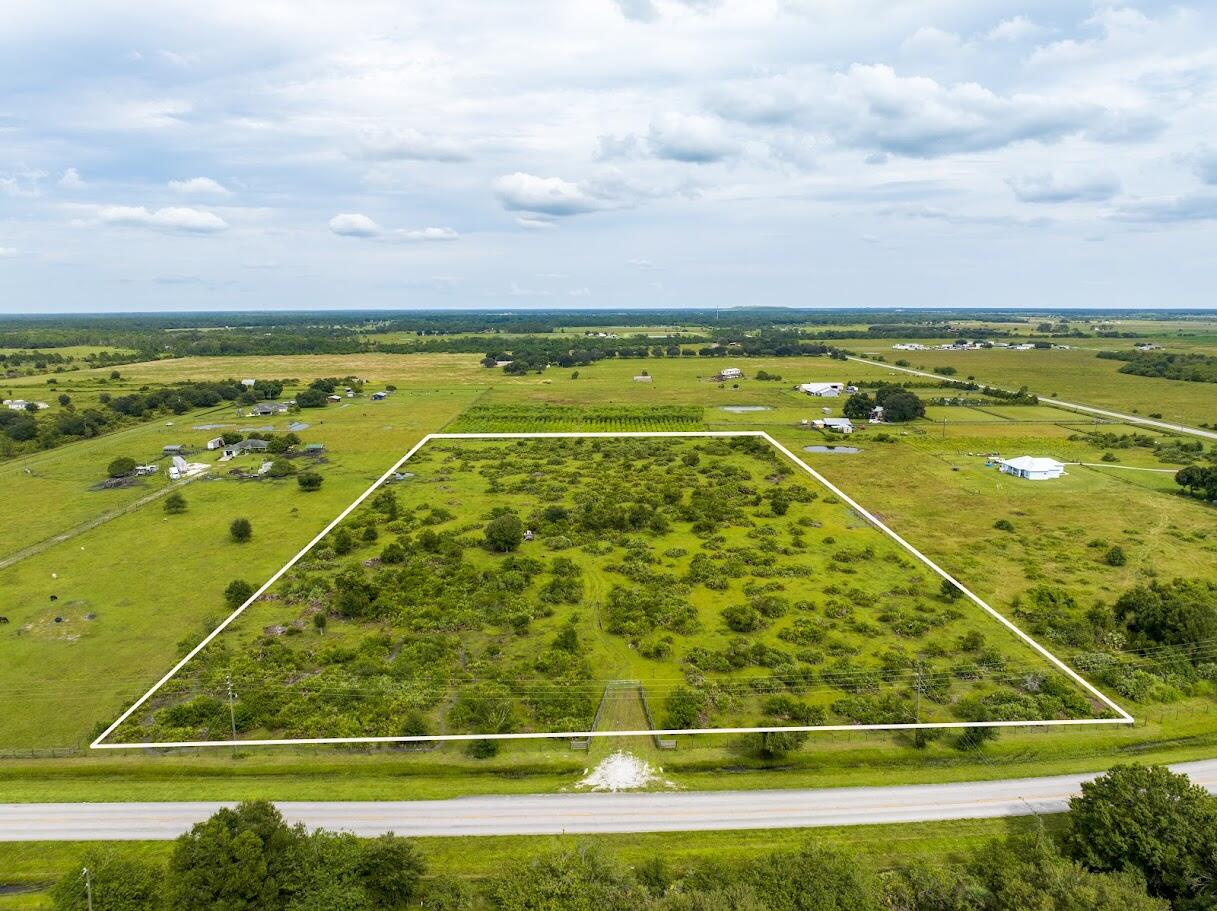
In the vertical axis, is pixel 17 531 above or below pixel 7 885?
above

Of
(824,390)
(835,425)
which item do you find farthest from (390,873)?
(824,390)

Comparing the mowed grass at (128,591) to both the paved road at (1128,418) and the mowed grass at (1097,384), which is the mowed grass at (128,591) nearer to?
the paved road at (1128,418)

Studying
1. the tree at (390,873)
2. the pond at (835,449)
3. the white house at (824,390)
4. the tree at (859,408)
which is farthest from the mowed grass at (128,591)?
the white house at (824,390)

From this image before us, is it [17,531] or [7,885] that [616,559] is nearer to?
[7,885]

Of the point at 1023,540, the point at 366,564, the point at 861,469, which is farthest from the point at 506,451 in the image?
the point at 1023,540

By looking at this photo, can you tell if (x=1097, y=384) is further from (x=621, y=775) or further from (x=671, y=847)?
(x=671, y=847)

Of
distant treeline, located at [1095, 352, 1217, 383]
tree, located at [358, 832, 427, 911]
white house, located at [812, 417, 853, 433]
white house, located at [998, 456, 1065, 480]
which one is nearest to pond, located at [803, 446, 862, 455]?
white house, located at [812, 417, 853, 433]
